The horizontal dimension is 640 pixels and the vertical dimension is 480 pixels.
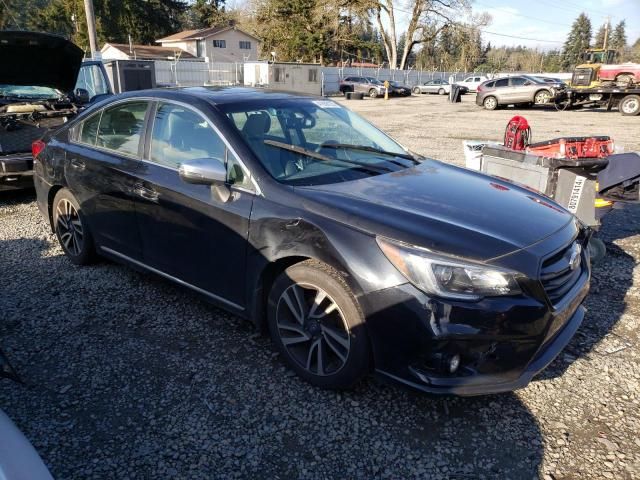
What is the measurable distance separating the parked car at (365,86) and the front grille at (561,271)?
35.2 m

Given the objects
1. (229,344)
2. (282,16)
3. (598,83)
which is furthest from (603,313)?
(282,16)

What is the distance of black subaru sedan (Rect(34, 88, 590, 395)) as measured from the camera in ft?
7.84

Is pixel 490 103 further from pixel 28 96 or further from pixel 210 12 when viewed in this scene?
pixel 210 12

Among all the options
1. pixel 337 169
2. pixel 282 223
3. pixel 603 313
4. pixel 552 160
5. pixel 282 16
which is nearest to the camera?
pixel 282 223

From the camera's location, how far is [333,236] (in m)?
2.62

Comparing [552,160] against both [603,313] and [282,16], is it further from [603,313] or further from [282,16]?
[282,16]

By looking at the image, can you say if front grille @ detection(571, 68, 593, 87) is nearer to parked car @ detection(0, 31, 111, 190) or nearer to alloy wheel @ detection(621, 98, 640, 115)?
alloy wheel @ detection(621, 98, 640, 115)

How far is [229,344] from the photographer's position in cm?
338

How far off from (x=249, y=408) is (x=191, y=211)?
52.8 inches

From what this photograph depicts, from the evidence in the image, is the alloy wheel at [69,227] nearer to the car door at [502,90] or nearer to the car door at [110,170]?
the car door at [110,170]

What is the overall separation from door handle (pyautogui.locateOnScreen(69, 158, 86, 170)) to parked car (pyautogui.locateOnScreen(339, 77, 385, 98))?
34.1 meters

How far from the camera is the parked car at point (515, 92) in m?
24.9

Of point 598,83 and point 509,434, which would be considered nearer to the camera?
point 509,434

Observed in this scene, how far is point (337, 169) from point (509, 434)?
1877 mm
